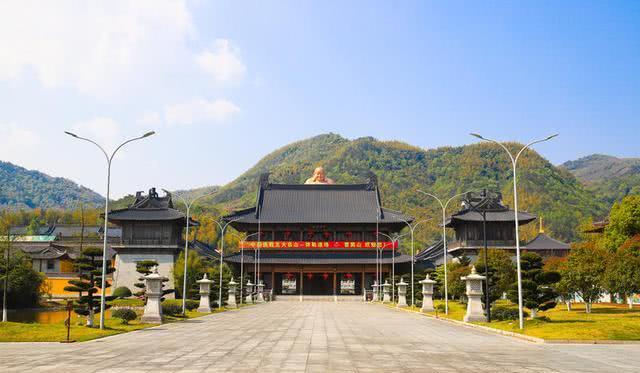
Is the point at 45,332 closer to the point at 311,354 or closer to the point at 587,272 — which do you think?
the point at 311,354

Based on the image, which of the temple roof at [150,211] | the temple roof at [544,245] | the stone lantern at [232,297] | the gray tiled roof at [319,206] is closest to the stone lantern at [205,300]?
the stone lantern at [232,297]

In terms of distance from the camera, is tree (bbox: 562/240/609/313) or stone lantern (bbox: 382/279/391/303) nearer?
tree (bbox: 562/240/609/313)

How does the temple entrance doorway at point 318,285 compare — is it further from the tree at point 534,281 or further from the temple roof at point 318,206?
the tree at point 534,281

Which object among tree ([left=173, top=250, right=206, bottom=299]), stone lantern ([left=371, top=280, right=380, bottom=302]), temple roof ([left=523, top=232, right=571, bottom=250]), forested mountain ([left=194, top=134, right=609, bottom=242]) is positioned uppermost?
forested mountain ([left=194, top=134, right=609, bottom=242])

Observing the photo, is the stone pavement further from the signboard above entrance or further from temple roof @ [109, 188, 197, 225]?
the signboard above entrance

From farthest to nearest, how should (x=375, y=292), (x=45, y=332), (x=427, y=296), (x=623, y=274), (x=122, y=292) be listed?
(x=375, y=292), (x=122, y=292), (x=427, y=296), (x=623, y=274), (x=45, y=332)

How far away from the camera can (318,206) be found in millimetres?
88312

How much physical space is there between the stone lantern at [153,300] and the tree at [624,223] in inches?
1512

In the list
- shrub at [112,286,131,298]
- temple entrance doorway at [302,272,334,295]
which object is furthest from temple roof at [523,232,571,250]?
shrub at [112,286,131,298]

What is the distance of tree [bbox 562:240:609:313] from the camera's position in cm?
3769

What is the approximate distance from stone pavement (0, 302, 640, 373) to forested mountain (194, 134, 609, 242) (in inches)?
4473

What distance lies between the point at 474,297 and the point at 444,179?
138866 millimetres

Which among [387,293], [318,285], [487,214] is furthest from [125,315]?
[487,214]

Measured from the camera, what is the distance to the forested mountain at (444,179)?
455 ft
